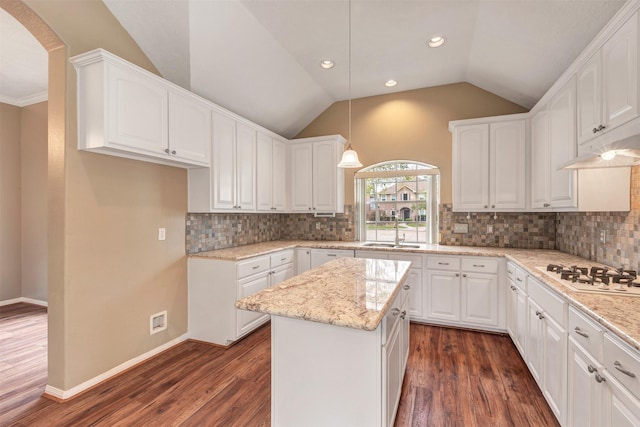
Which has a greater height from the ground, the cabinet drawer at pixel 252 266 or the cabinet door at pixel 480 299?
the cabinet drawer at pixel 252 266

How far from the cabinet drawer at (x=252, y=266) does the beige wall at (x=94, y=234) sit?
2.43 feet

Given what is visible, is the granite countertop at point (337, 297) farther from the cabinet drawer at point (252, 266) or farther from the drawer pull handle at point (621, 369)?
the cabinet drawer at point (252, 266)

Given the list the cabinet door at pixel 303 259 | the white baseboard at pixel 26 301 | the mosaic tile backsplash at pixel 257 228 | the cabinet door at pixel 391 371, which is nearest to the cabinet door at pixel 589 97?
the cabinet door at pixel 391 371

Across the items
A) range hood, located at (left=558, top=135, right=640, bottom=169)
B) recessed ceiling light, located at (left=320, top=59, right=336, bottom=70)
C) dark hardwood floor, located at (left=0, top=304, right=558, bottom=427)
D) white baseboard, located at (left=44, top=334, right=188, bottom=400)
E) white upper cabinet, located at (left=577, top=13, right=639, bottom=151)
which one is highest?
recessed ceiling light, located at (left=320, top=59, right=336, bottom=70)

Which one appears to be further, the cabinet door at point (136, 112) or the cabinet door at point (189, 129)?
the cabinet door at point (189, 129)

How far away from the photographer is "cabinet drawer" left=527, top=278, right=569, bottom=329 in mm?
1640

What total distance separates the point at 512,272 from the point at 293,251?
2550mm

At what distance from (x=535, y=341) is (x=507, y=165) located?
2.00 meters

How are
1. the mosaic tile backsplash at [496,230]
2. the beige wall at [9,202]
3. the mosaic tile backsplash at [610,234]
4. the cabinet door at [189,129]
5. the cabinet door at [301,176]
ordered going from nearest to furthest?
the mosaic tile backsplash at [610,234] < the mosaic tile backsplash at [496,230] < the cabinet door at [189,129] < the beige wall at [9,202] < the cabinet door at [301,176]

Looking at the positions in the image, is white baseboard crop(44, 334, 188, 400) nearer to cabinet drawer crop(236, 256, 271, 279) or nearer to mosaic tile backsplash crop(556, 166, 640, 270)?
cabinet drawer crop(236, 256, 271, 279)

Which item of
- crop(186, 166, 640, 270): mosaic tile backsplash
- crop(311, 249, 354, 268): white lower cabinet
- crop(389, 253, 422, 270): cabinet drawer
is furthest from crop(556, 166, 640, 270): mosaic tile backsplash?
crop(311, 249, 354, 268): white lower cabinet

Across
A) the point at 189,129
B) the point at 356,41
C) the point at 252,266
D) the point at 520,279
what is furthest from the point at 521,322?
the point at 189,129

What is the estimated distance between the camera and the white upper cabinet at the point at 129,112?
2039 millimetres

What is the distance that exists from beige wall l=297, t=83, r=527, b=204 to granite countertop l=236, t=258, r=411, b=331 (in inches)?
93.7
